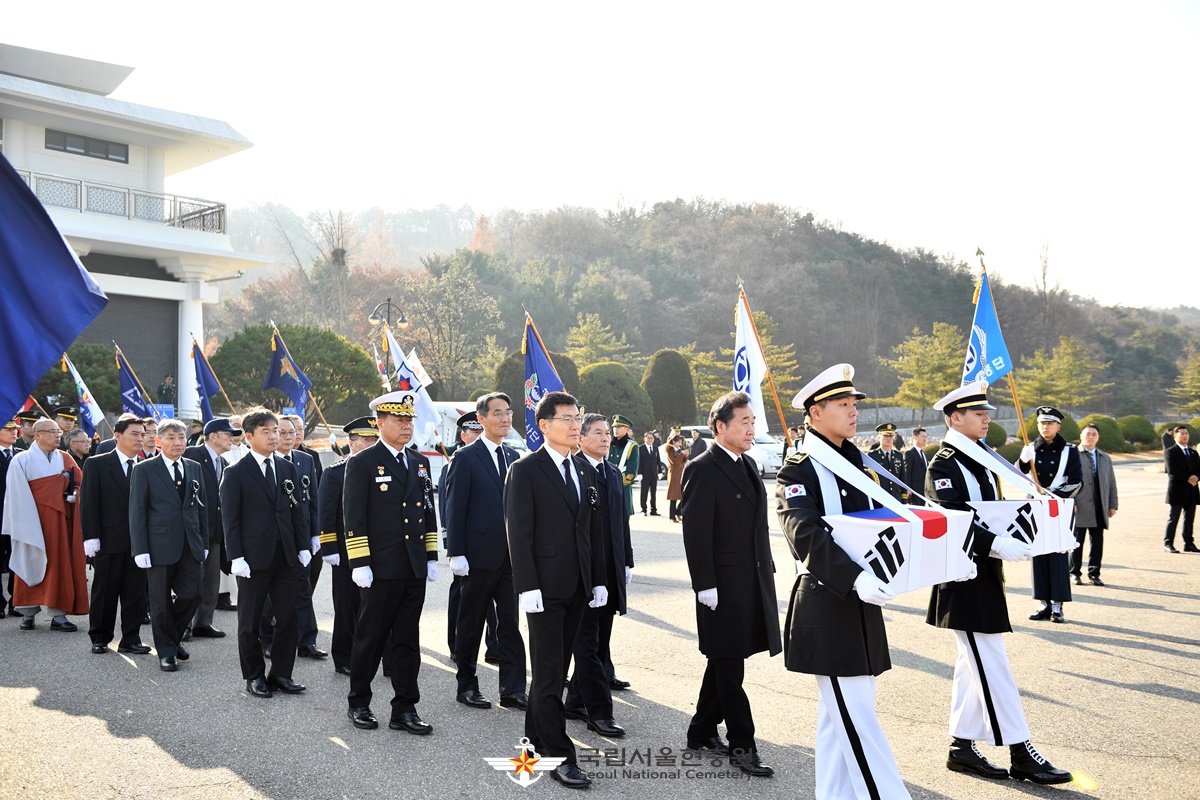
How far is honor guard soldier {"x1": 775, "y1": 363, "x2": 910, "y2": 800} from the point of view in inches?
162

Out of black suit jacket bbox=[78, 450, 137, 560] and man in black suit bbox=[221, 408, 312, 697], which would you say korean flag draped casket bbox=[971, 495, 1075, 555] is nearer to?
man in black suit bbox=[221, 408, 312, 697]

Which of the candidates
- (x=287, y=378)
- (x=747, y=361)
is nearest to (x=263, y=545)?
(x=747, y=361)

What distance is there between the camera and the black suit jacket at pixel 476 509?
22.3 ft

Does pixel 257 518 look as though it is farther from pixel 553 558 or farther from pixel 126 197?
pixel 126 197

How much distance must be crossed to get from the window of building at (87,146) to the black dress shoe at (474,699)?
29.2 meters

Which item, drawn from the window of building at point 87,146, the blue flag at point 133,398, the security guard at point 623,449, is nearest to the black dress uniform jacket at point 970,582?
the security guard at point 623,449

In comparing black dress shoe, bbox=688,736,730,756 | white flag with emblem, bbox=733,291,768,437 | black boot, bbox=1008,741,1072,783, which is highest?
white flag with emblem, bbox=733,291,768,437

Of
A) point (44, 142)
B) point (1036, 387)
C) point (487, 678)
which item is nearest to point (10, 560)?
point (487, 678)

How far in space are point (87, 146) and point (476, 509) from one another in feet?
95.2

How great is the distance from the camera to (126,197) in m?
29.3

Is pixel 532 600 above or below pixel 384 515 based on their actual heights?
below

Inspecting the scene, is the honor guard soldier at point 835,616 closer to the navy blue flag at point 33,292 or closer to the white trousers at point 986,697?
the white trousers at point 986,697

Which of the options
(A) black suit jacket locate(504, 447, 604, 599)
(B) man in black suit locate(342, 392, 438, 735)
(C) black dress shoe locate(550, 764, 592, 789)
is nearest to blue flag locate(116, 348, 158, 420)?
(B) man in black suit locate(342, 392, 438, 735)

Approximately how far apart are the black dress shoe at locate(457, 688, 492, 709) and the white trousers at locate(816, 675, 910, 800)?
9.24ft
